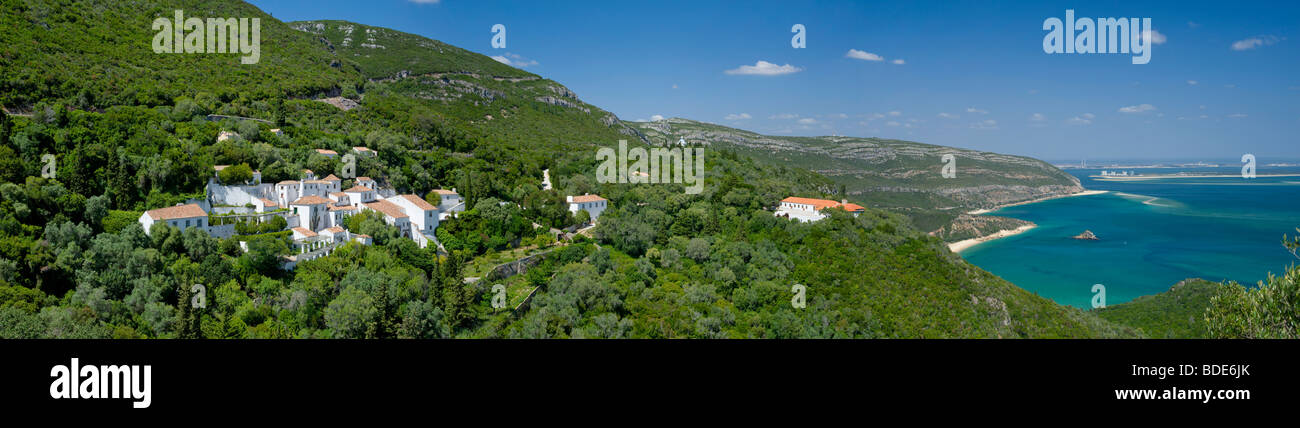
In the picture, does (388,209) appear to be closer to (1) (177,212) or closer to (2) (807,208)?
(1) (177,212)

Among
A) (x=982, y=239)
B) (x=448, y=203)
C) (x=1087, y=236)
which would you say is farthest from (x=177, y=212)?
(x=1087, y=236)

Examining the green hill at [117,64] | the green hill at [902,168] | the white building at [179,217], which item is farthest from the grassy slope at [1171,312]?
the green hill at [117,64]

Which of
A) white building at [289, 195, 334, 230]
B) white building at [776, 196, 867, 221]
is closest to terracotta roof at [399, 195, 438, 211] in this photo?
white building at [289, 195, 334, 230]

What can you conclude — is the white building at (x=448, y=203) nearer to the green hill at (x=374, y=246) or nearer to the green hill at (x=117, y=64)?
the green hill at (x=374, y=246)

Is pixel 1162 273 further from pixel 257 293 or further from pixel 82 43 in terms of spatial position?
pixel 82 43

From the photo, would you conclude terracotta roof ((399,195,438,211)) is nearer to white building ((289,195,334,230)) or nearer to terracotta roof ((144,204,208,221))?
white building ((289,195,334,230))
